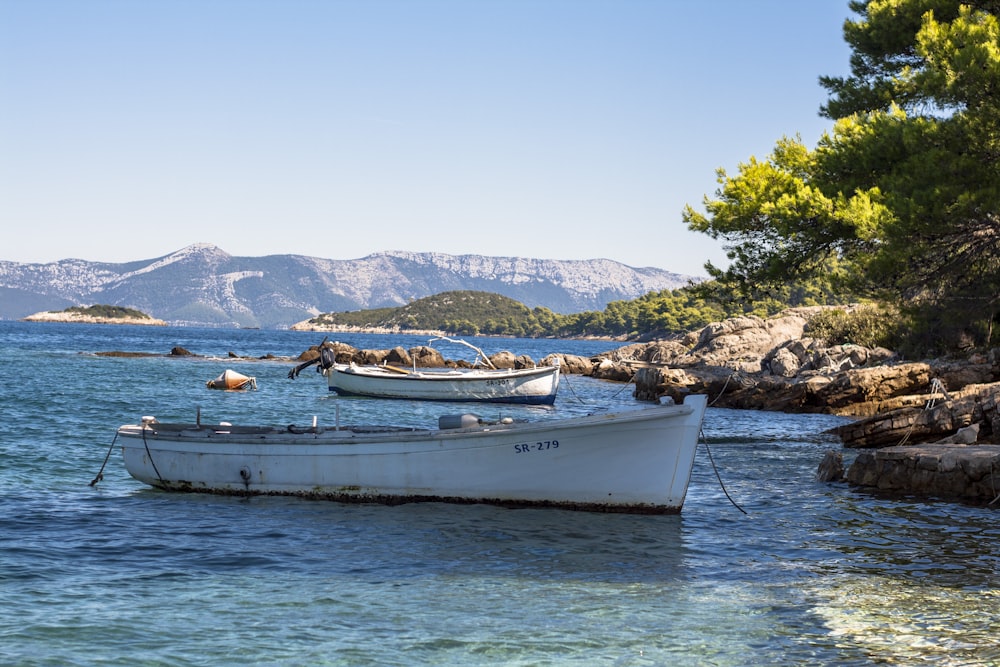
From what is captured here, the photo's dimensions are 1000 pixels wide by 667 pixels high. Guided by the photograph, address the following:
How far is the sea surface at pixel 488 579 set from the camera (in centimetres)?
875

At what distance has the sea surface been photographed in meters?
8.75

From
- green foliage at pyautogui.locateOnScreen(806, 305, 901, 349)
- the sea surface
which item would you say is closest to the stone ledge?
the sea surface

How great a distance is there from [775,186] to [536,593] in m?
20.4

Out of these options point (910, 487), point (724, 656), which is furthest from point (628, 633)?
point (910, 487)

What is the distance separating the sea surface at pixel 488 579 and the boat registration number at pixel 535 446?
1.04 m

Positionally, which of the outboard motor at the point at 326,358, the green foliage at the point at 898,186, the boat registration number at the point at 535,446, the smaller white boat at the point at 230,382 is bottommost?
the smaller white boat at the point at 230,382

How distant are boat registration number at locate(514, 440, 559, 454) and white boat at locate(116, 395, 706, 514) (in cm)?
2

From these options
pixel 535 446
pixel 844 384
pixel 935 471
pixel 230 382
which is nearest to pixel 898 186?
pixel 935 471

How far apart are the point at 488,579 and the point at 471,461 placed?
412 centimetres

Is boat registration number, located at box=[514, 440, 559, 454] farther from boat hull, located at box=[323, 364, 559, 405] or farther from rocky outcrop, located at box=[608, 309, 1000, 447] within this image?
boat hull, located at box=[323, 364, 559, 405]

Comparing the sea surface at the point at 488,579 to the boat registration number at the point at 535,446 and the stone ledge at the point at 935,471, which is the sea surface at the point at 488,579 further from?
the boat registration number at the point at 535,446

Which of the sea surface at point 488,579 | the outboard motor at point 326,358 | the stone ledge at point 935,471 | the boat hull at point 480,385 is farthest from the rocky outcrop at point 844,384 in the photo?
the outboard motor at point 326,358

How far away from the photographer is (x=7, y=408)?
31.1 meters

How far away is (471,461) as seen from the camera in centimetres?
1523
